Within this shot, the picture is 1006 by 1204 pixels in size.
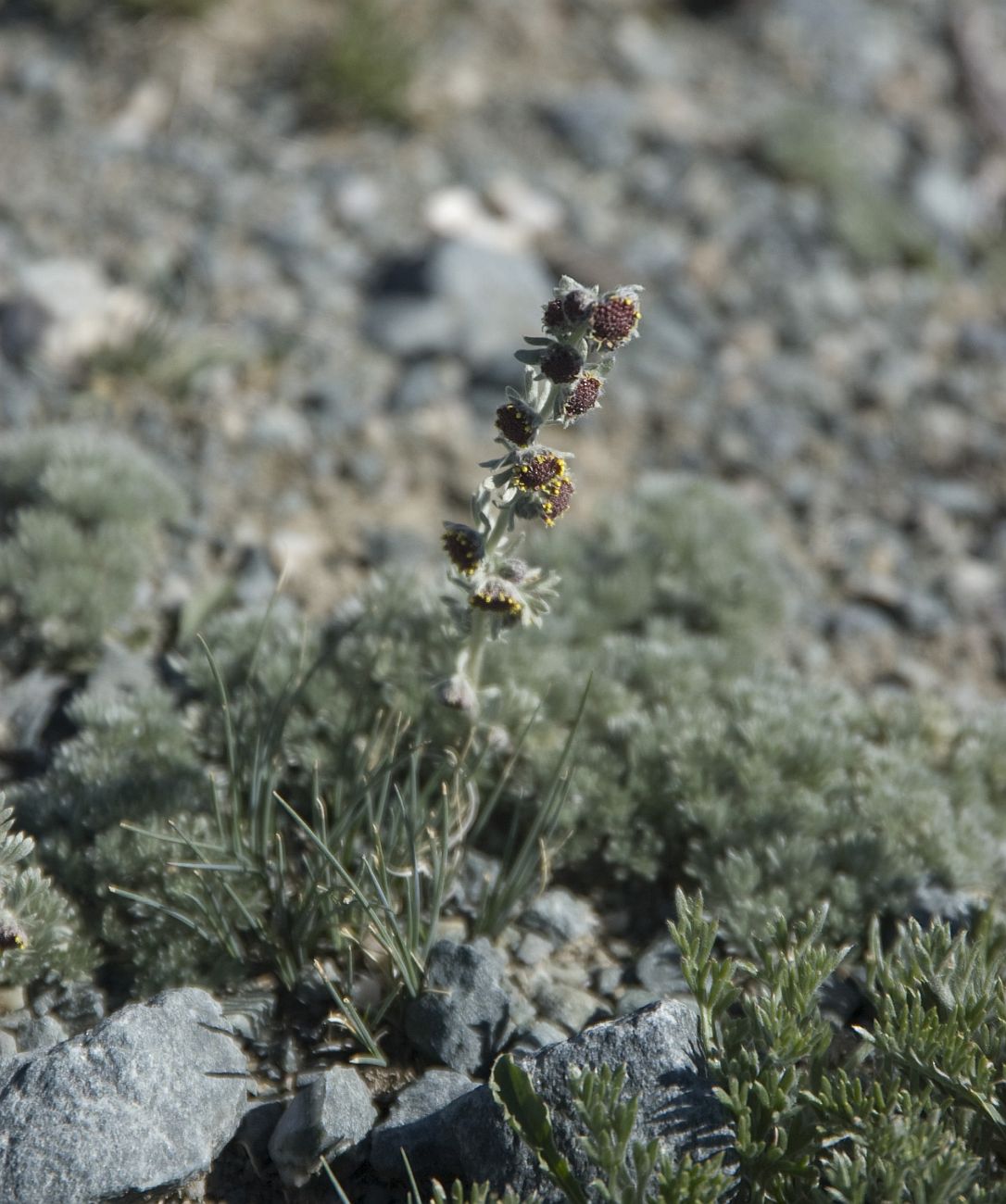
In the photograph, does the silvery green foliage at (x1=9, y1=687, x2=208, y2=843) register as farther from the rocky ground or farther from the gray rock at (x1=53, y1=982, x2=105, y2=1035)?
the rocky ground

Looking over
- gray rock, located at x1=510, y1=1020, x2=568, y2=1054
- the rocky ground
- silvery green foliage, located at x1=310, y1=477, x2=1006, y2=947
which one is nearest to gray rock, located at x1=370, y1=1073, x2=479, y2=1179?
gray rock, located at x1=510, y1=1020, x2=568, y2=1054

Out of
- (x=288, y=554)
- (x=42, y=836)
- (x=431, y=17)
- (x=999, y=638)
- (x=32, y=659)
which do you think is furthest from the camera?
(x=431, y=17)

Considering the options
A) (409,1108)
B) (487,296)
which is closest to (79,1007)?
(409,1108)

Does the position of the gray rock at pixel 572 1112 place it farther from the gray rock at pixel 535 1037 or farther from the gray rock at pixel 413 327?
the gray rock at pixel 413 327

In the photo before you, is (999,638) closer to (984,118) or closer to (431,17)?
(984,118)

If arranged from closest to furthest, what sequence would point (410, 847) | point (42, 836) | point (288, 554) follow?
1. point (410, 847)
2. point (42, 836)
3. point (288, 554)

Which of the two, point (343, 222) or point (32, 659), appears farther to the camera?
point (343, 222)

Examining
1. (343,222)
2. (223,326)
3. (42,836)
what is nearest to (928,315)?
(343,222)
